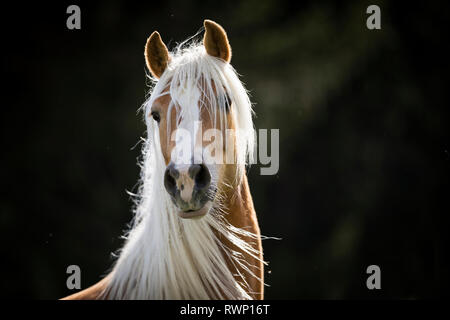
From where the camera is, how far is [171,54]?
5.82ft

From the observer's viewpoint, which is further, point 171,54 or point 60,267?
point 60,267

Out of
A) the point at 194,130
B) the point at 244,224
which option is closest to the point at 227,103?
the point at 194,130

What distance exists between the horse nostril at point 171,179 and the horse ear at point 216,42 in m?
0.57

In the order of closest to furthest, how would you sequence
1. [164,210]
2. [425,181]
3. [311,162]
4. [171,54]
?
1. [164,210]
2. [171,54]
3. [425,181]
4. [311,162]

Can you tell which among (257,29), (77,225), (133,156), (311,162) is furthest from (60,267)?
(257,29)

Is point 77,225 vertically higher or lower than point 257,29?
lower

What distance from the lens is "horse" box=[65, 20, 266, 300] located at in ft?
4.60

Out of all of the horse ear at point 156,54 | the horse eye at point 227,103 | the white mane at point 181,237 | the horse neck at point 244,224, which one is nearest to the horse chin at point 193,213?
the white mane at point 181,237

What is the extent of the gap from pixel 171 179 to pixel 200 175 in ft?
0.28

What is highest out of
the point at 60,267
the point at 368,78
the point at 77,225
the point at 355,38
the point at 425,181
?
the point at 355,38

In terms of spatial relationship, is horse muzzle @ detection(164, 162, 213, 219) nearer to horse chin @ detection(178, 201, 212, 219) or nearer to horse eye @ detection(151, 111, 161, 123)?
horse chin @ detection(178, 201, 212, 219)

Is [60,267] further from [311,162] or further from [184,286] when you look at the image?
[184,286]

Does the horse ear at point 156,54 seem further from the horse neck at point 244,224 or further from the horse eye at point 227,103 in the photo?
the horse neck at point 244,224

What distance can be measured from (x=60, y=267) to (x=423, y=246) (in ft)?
13.2
